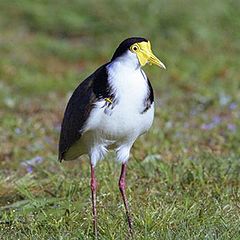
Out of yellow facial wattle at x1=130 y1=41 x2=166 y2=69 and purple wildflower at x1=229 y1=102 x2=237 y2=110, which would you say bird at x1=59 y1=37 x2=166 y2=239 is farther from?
purple wildflower at x1=229 y1=102 x2=237 y2=110

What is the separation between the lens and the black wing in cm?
499

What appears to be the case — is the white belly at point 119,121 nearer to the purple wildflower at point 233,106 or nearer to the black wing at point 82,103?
the black wing at point 82,103

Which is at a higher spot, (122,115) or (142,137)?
(122,115)

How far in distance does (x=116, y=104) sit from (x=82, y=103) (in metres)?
0.28

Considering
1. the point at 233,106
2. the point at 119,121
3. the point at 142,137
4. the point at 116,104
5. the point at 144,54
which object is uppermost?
the point at 144,54

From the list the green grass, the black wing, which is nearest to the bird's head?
the black wing

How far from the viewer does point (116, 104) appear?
193 inches

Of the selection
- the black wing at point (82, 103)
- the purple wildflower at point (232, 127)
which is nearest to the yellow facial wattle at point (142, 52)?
the black wing at point (82, 103)

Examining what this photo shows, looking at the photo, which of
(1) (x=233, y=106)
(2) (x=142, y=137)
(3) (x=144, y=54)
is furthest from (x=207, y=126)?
(3) (x=144, y=54)

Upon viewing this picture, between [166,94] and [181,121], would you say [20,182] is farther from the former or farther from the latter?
[166,94]

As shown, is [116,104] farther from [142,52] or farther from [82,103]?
[142,52]

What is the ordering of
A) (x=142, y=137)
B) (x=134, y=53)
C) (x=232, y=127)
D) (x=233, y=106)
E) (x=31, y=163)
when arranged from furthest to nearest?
1. (x=233, y=106)
2. (x=232, y=127)
3. (x=142, y=137)
4. (x=31, y=163)
5. (x=134, y=53)

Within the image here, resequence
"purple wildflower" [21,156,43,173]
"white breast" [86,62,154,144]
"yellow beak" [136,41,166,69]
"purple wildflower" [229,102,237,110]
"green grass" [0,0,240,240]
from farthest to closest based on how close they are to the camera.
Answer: "purple wildflower" [229,102,237,110]
"purple wildflower" [21,156,43,173]
"green grass" [0,0,240,240]
"yellow beak" [136,41,166,69]
"white breast" [86,62,154,144]

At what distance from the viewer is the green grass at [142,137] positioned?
5.21 metres
